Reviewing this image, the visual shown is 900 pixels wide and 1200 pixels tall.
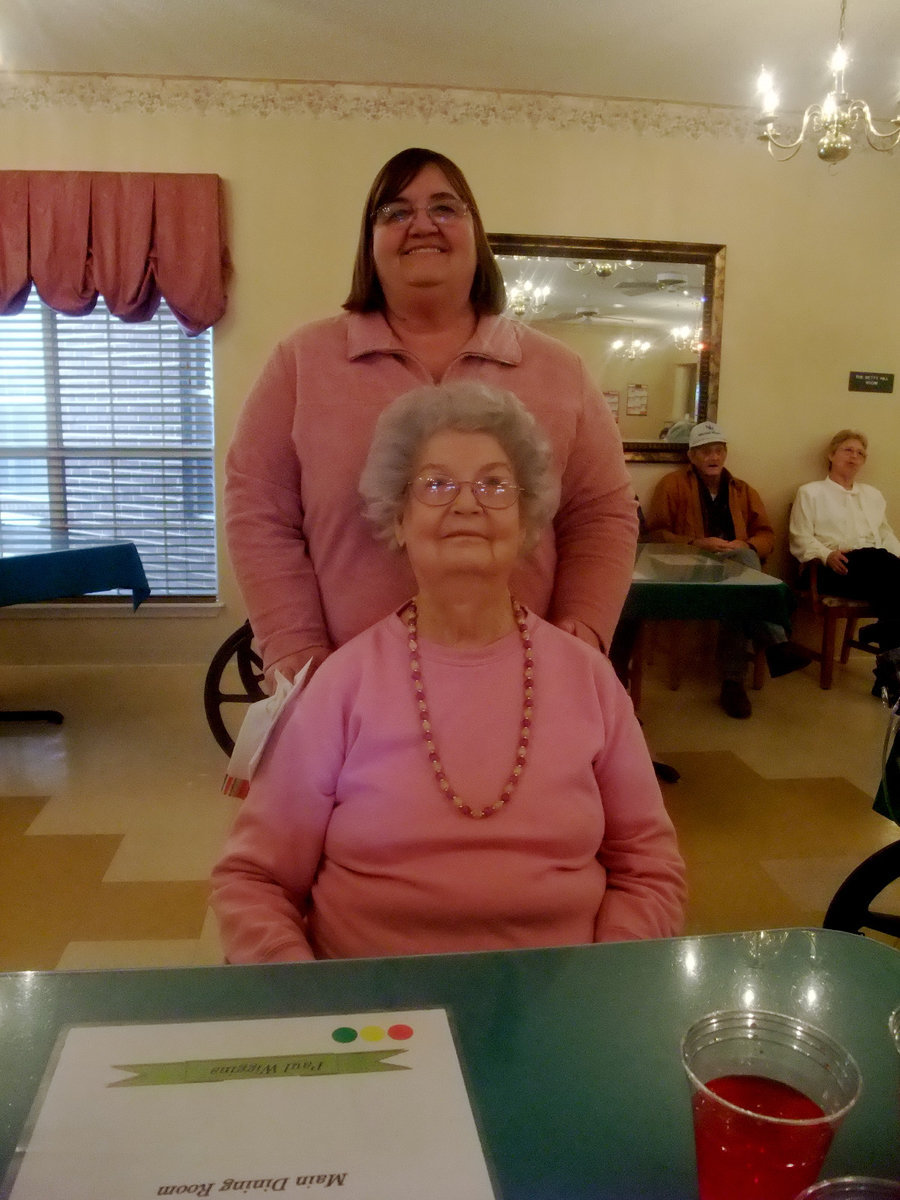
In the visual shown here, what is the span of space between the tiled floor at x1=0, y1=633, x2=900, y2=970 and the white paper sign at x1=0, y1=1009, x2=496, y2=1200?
60.5 inches

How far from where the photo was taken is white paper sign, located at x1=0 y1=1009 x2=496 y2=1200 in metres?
0.57

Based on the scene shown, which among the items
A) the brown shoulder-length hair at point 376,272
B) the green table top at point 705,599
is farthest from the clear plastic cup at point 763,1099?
the green table top at point 705,599

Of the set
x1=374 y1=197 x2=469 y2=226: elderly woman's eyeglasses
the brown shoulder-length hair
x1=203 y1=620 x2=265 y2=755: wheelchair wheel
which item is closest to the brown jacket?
x1=203 y1=620 x2=265 y2=755: wheelchair wheel

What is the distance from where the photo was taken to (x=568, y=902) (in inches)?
42.8

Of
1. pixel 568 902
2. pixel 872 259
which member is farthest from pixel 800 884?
pixel 872 259

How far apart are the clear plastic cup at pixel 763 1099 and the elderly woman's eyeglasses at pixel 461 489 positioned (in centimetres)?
72

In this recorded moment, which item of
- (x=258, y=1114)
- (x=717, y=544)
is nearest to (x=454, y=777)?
(x=258, y=1114)

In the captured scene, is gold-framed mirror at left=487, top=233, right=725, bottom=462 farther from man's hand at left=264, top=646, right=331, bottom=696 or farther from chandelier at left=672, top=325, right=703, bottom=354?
man's hand at left=264, top=646, right=331, bottom=696

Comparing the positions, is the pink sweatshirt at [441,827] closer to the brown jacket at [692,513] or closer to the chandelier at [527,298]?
the brown jacket at [692,513]

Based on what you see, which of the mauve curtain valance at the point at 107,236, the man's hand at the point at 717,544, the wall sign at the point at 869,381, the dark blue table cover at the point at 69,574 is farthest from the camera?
the wall sign at the point at 869,381

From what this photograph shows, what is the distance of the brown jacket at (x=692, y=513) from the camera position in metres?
4.55

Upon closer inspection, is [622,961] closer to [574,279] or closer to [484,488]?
[484,488]

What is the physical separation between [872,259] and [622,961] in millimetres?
4885

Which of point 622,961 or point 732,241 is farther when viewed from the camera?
point 732,241
